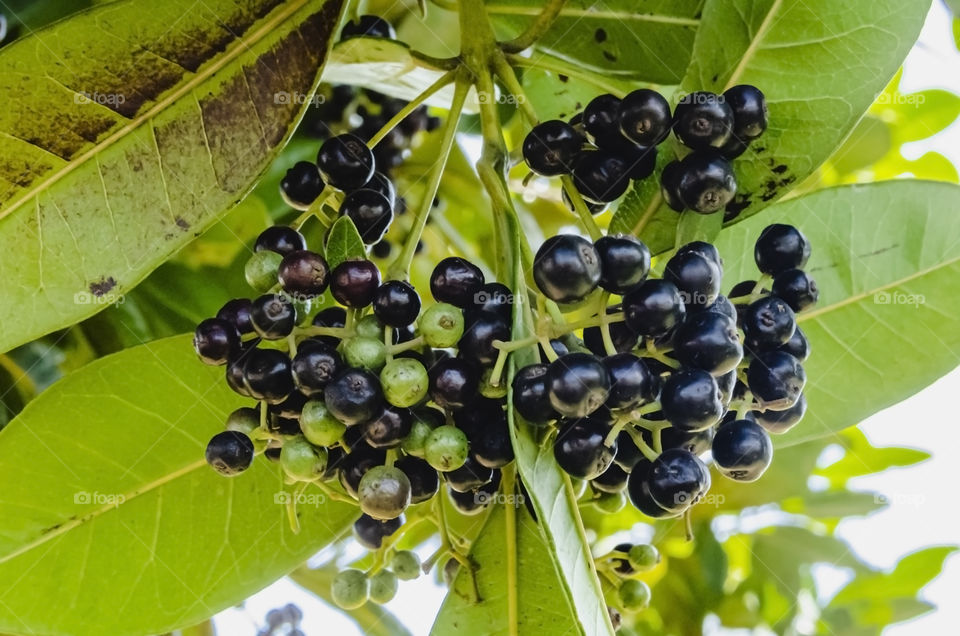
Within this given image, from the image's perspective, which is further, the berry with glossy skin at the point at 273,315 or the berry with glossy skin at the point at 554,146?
the berry with glossy skin at the point at 554,146

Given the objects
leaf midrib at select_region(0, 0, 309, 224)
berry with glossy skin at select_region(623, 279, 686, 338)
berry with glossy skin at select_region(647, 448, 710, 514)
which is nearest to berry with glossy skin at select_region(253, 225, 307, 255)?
leaf midrib at select_region(0, 0, 309, 224)

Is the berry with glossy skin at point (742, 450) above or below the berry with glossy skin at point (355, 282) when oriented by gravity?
below

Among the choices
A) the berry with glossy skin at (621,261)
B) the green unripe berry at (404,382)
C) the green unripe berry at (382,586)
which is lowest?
the green unripe berry at (404,382)

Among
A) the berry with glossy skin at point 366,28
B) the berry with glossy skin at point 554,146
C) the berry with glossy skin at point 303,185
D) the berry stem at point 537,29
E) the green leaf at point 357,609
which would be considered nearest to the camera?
the berry with glossy skin at point 554,146

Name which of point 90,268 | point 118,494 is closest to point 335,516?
point 118,494

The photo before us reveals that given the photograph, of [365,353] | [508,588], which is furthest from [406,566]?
[365,353]

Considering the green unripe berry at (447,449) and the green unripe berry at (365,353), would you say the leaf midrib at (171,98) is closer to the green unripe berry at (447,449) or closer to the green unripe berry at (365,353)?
the green unripe berry at (365,353)

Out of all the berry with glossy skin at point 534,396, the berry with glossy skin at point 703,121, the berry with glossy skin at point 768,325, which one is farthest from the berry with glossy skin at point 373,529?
the berry with glossy skin at point 703,121
